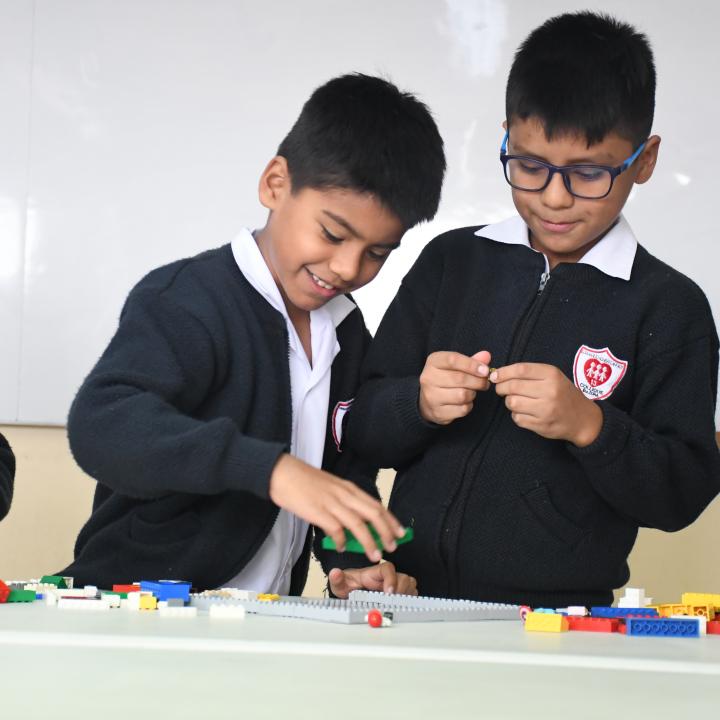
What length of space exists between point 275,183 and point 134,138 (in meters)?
1.29

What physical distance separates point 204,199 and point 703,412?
158 cm

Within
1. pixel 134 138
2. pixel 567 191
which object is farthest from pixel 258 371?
pixel 134 138

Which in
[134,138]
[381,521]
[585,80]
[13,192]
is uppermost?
[134,138]

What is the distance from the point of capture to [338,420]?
1384 millimetres

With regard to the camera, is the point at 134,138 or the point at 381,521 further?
the point at 134,138

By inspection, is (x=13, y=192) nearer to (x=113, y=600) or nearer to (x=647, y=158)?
(x=647, y=158)

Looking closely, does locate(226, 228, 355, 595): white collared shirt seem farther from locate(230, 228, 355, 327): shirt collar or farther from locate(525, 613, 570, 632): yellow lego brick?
locate(525, 613, 570, 632): yellow lego brick

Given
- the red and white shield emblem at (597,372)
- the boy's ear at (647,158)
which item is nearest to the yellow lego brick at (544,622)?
the red and white shield emblem at (597,372)

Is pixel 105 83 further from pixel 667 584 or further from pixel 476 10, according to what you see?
pixel 667 584

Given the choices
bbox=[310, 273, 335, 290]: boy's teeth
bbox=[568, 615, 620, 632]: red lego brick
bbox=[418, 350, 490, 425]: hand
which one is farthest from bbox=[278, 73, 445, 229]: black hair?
bbox=[568, 615, 620, 632]: red lego brick

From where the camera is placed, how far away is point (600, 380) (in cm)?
128

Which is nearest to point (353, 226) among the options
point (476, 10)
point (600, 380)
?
point (600, 380)

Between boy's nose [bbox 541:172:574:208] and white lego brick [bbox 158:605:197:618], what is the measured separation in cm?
64

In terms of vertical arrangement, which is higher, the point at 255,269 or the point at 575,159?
the point at 575,159
